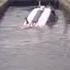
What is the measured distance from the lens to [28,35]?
543 inches

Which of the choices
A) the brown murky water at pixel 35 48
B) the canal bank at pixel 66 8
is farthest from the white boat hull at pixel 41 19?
the canal bank at pixel 66 8

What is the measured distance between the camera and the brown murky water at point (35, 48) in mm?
9516

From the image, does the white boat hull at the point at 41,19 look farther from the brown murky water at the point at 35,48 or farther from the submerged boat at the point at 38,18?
the brown murky water at the point at 35,48

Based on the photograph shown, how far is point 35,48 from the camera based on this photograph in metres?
11.5

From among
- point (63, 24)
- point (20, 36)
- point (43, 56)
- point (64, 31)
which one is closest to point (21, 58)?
point (43, 56)

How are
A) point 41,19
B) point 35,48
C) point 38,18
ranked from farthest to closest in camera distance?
point 38,18, point 41,19, point 35,48

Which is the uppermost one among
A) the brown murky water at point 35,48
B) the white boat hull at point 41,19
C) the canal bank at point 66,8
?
the brown murky water at point 35,48

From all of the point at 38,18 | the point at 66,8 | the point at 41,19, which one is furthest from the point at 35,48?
the point at 66,8

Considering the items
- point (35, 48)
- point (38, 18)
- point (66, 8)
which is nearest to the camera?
point (35, 48)

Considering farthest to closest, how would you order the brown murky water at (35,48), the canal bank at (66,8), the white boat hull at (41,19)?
the canal bank at (66,8) < the white boat hull at (41,19) < the brown murky water at (35,48)

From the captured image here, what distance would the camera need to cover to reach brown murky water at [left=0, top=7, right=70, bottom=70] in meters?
9.52

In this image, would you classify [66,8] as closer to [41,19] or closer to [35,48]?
[41,19]

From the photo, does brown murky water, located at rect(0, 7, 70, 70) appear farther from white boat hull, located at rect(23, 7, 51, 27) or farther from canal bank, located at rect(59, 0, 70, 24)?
canal bank, located at rect(59, 0, 70, 24)

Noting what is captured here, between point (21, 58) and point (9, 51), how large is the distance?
3.12 ft
